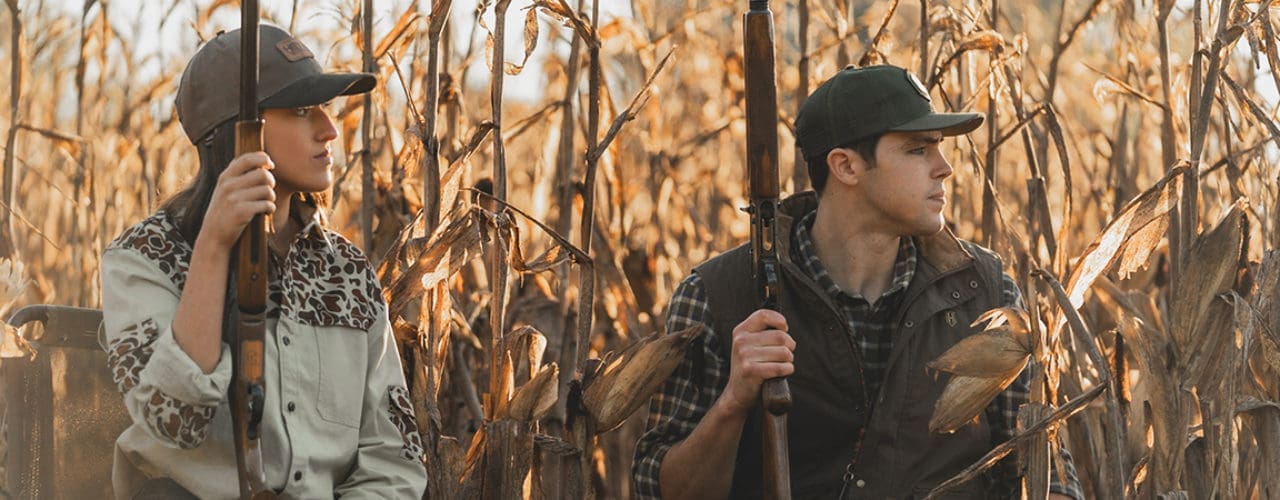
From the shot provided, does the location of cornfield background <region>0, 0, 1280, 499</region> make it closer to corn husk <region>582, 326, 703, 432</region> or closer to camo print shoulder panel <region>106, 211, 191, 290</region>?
corn husk <region>582, 326, 703, 432</region>

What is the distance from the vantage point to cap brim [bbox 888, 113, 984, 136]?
2.49 metres

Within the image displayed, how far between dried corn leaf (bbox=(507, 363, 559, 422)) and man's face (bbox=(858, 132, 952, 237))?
1.88 ft

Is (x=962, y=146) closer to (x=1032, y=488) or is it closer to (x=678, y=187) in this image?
(x=678, y=187)

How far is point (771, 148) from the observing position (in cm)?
226

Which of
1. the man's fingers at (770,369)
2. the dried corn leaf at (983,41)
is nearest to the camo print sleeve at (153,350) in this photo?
the man's fingers at (770,369)

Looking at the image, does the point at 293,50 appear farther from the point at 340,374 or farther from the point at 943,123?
the point at 943,123

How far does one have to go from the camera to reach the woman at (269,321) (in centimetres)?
197

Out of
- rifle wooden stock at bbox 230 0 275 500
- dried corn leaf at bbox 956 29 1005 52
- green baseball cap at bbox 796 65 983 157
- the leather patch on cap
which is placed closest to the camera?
rifle wooden stock at bbox 230 0 275 500

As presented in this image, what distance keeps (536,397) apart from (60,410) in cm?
68

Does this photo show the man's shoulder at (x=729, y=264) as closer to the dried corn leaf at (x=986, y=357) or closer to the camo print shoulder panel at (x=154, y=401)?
the dried corn leaf at (x=986, y=357)

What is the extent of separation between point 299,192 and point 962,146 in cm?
203

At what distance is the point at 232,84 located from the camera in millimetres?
2207

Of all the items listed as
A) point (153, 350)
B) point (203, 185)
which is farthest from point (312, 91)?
point (153, 350)

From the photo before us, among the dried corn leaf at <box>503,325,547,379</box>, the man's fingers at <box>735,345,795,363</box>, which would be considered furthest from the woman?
the man's fingers at <box>735,345,795,363</box>
